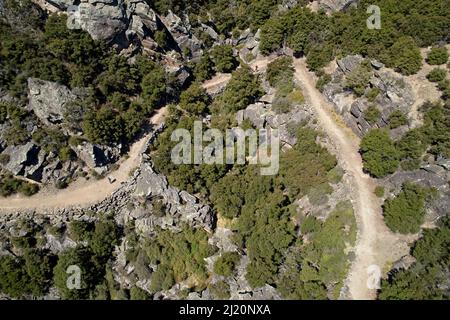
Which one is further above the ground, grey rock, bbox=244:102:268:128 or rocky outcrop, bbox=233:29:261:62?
rocky outcrop, bbox=233:29:261:62

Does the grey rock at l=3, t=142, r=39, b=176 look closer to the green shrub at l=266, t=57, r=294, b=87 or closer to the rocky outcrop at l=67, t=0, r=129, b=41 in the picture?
the rocky outcrop at l=67, t=0, r=129, b=41

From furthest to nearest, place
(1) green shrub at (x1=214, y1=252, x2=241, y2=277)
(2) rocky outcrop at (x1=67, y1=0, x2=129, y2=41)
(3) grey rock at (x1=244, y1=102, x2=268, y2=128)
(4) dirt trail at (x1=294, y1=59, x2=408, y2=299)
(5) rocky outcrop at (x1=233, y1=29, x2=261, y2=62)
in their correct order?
(5) rocky outcrop at (x1=233, y1=29, x2=261, y2=62) < (3) grey rock at (x1=244, y1=102, x2=268, y2=128) < (2) rocky outcrop at (x1=67, y1=0, x2=129, y2=41) < (1) green shrub at (x1=214, y1=252, x2=241, y2=277) < (4) dirt trail at (x1=294, y1=59, x2=408, y2=299)

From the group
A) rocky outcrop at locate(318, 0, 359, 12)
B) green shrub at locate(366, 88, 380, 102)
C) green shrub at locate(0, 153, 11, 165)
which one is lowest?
green shrub at locate(0, 153, 11, 165)

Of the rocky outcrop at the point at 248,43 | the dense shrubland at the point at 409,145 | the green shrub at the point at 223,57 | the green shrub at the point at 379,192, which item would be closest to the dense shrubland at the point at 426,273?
the green shrub at the point at 379,192

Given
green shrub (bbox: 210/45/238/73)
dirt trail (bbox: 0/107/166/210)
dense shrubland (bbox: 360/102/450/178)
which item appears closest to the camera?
dense shrubland (bbox: 360/102/450/178)

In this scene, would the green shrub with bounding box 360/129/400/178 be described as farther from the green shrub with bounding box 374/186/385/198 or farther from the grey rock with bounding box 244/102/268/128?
the grey rock with bounding box 244/102/268/128

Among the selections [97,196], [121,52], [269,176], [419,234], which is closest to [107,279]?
[97,196]

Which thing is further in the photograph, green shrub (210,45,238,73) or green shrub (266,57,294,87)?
green shrub (210,45,238,73)

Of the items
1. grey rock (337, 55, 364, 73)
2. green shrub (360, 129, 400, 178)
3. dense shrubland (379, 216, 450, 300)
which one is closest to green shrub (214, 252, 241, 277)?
dense shrubland (379, 216, 450, 300)
